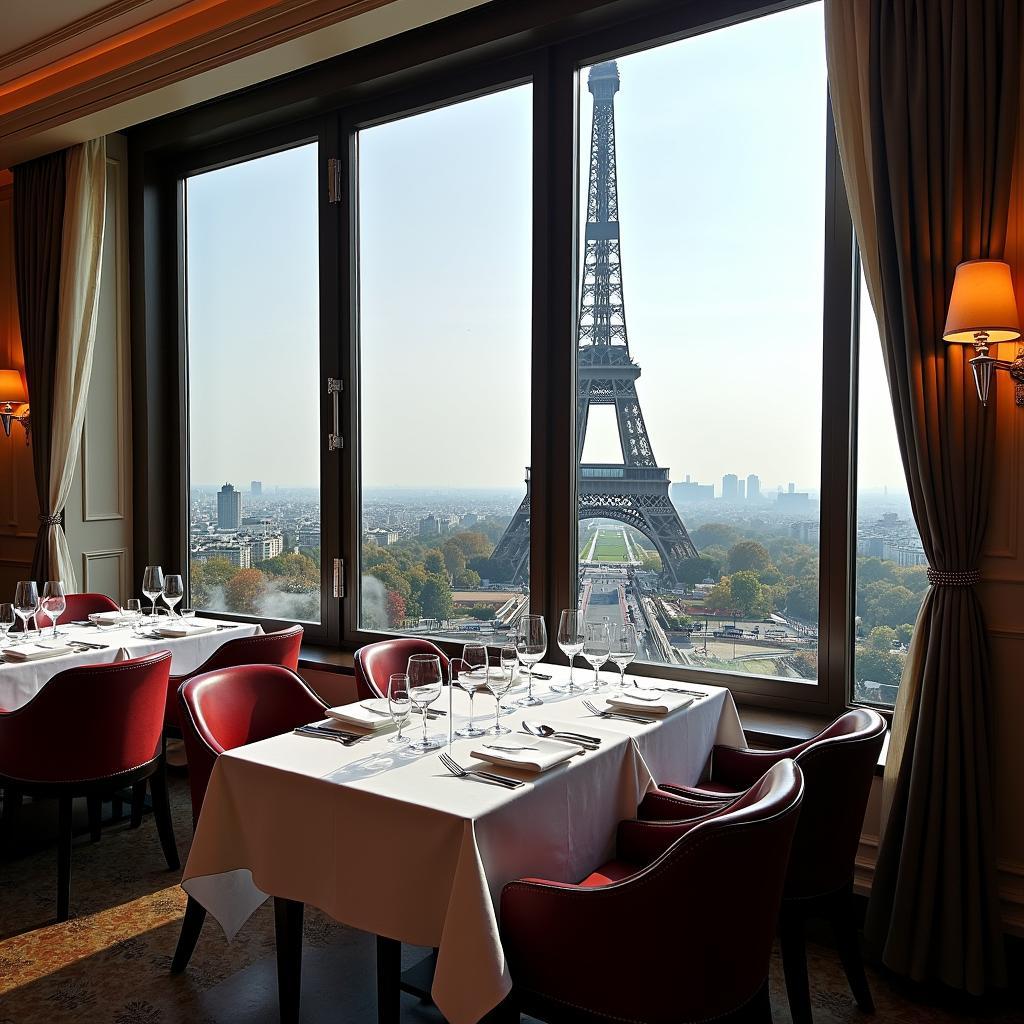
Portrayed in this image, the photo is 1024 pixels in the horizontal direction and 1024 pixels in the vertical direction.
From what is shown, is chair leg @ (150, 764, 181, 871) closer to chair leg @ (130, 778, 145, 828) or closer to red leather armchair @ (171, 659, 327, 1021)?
chair leg @ (130, 778, 145, 828)

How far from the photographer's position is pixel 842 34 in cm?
283

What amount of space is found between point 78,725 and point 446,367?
6.96 feet

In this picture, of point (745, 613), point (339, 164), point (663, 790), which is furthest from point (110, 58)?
point (663, 790)

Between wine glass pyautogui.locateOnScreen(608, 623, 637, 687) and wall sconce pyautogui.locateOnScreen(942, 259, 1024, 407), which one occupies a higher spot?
wall sconce pyautogui.locateOnScreen(942, 259, 1024, 407)

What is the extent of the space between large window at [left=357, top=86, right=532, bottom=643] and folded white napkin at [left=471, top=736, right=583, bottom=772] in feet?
5.49

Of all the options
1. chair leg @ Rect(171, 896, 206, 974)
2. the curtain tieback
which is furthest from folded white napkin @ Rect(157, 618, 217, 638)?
the curtain tieback

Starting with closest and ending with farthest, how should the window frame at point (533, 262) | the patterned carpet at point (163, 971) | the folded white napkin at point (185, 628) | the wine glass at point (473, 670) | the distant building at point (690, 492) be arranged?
the wine glass at point (473, 670) → the patterned carpet at point (163, 971) → the window frame at point (533, 262) → the distant building at point (690, 492) → the folded white napkin at point (185, 628)

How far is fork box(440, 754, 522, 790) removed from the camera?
1976 millimetres

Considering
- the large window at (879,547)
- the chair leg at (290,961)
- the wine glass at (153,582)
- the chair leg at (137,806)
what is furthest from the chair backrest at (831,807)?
the wine glass at (153,582)

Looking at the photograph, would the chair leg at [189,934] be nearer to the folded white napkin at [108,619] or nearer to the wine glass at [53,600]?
the wine glass at [53,600]

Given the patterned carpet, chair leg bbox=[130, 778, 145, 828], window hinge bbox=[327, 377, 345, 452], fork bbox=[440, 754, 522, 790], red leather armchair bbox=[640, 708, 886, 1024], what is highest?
window hinge bbox=[327, 377, 345, 452]

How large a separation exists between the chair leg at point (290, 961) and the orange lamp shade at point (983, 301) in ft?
7.40

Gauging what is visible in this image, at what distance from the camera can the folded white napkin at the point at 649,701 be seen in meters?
2.57

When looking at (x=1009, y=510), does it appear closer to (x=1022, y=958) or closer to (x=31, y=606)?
(x=1022, y=958)
